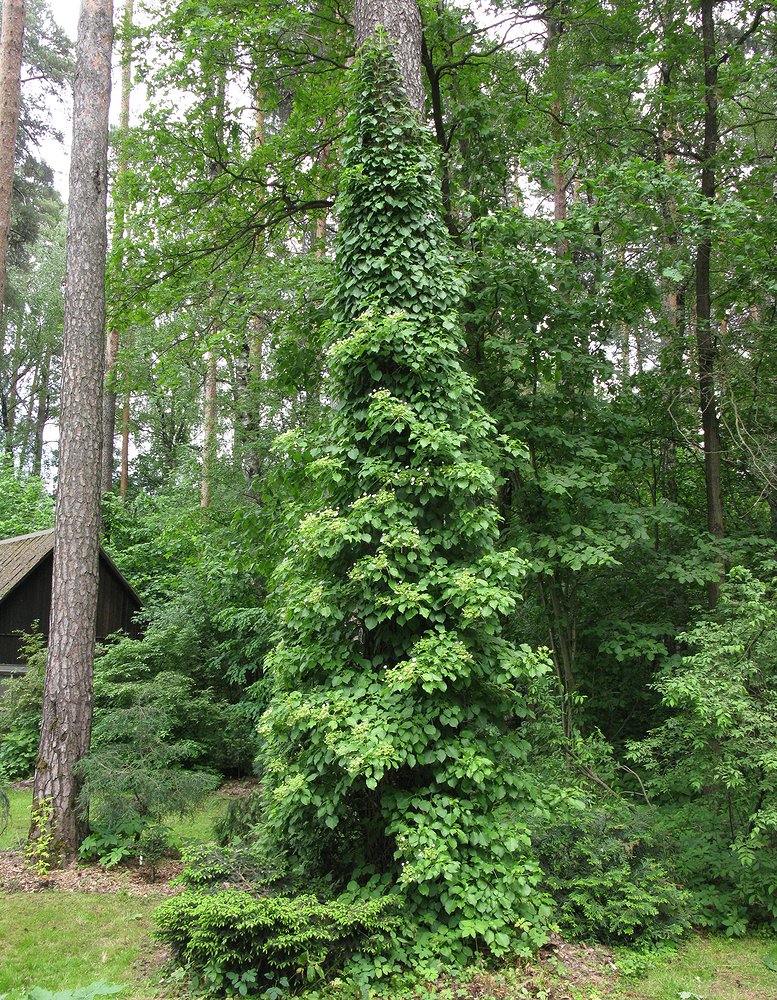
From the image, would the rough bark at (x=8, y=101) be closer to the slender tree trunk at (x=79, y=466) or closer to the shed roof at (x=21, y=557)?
the slender tree trunk at (x=79, y=466)

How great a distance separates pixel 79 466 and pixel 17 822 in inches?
164

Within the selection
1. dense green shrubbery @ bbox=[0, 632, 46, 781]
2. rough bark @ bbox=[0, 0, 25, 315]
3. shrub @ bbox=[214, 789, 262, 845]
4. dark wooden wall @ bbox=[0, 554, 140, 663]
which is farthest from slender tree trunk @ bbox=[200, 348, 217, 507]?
shrub @ bbox=[214, 789, 262, 845]

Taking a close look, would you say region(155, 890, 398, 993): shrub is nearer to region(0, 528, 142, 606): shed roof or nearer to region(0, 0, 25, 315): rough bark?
region(0, 0, 25, 315): rough bark

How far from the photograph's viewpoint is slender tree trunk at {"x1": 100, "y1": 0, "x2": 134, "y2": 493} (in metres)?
9.11

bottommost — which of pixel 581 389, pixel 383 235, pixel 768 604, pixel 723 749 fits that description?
pixel 723 749

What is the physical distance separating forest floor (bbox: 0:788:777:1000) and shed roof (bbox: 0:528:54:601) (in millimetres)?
8257

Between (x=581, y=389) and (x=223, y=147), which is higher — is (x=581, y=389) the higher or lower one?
the lower one

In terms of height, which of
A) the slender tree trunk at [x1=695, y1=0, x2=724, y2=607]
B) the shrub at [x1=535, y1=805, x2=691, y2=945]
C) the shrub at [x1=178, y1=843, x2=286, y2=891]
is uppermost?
the slender tree trunk at [x1=695, y1=0, x2=724, y2=607]

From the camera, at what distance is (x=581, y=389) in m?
8.03

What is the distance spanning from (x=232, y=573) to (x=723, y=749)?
27.6 feet

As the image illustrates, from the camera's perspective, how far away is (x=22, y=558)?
1395cm

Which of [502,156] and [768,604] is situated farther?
[502,156]

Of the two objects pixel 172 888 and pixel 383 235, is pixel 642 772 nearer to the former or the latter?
pixel 172 888

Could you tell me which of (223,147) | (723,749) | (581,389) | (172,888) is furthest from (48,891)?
(223,147)
